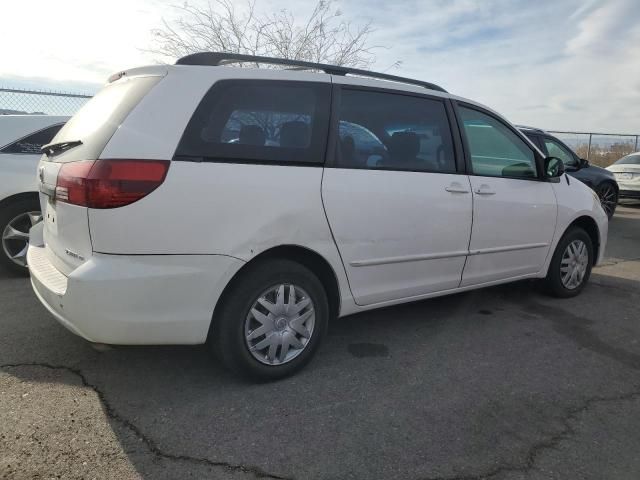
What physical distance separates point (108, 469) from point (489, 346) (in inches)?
103

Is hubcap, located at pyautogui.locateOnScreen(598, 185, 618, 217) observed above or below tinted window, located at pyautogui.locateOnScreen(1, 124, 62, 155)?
below

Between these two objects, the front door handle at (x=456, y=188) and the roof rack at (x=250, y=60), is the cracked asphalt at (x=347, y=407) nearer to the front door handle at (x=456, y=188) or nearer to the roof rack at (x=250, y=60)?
the front door handle at (x=456, y=188)

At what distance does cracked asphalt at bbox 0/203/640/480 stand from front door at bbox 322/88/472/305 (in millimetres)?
537

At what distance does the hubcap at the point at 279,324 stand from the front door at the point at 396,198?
0.39 m

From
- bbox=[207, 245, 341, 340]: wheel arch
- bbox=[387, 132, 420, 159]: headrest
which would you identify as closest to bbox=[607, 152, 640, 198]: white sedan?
bbox=[387, 132, 420, 159]: headrest

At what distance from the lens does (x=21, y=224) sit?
4.90 meters

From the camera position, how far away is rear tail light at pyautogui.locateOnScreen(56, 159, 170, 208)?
2.47m

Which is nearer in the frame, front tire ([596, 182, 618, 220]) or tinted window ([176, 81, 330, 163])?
tinted window ([176, 81, 330, 163])

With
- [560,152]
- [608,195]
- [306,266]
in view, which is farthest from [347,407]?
[608,195]

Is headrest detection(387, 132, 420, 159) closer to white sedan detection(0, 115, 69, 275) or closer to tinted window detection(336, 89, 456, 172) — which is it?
tinted window detection(336, 89, 456, 172)

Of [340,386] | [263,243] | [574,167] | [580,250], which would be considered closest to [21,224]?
[263,243]

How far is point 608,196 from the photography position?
1046 centimetres

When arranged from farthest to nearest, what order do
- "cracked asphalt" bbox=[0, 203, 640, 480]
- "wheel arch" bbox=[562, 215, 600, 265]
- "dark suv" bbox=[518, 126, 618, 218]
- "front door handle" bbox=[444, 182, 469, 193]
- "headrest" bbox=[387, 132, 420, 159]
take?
"dark suv" bbox=[518, 126, 618, 218] < "wheel arch" bbox=[562, 215, 600, 265] < "front door handle" bbox=[444, 182, 469, 193] < "headrest" bbox=[387, 132, 420, 159] < "cracked asphalt" bbox=[0, 203, 640, 480]

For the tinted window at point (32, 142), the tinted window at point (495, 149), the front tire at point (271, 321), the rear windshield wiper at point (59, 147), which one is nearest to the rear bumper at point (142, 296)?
the front tire at point (271, 321)
